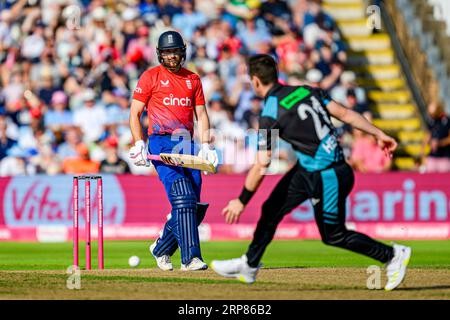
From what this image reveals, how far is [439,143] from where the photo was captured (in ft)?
71.8

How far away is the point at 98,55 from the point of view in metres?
23.2

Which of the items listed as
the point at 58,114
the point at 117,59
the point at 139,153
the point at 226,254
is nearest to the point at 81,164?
the point at 58,114

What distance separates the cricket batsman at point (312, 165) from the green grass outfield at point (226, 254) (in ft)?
11.2

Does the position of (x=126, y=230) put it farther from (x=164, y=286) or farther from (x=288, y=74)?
(x=164, y=286)

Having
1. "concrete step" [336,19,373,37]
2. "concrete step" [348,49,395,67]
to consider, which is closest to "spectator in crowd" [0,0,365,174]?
"concrete step" [348,49,395,67]

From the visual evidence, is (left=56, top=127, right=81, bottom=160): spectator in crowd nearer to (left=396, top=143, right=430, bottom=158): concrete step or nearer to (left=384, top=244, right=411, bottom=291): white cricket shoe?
(left=396, top=143, right=430, bottom=158): concrete step

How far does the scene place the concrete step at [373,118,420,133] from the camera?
2455cm

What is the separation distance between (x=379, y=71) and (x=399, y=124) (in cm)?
184

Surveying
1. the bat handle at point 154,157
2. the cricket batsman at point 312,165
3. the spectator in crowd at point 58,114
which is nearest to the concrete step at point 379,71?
the spectator in crowd at point 58,114

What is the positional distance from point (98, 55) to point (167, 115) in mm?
10981

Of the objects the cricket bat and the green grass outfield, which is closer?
the cricket bat

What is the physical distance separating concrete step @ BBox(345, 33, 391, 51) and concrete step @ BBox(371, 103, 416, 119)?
189cm
